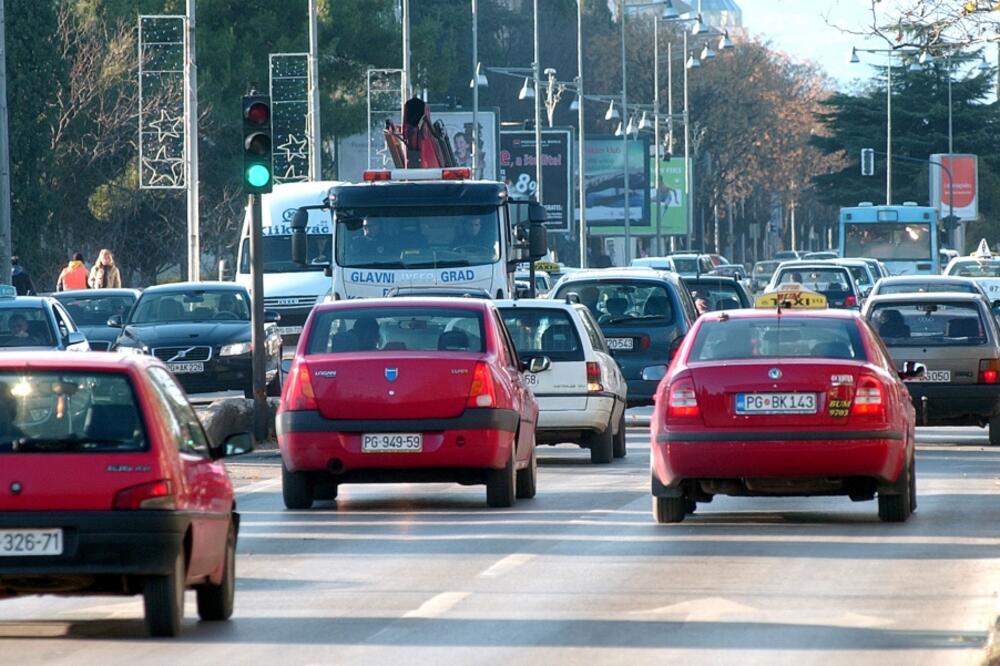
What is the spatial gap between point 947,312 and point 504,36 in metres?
94.5

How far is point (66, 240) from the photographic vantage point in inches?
2638

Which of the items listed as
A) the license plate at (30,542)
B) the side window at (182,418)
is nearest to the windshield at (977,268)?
the side window at (182,418)

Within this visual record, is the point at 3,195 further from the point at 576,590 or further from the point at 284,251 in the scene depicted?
the point at 576,590

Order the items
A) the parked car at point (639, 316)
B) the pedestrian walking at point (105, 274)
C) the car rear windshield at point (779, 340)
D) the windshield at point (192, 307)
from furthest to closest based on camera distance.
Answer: the pedestrian walking at point (105, 274) < the windshield at point (192, 307) < the parked car at point (639, 316) < the car rear windshield at point (779, 340)

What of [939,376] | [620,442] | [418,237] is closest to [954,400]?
[939,376]

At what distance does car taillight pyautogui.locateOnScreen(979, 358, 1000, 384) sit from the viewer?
82.3 ft

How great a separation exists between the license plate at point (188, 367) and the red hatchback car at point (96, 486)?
747 inches

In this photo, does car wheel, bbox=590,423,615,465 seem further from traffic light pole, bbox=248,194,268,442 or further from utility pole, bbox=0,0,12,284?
utility pole, bbox=0,0,12,284

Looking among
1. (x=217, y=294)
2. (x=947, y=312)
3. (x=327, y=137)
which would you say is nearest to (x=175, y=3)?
(x=327, y=137)

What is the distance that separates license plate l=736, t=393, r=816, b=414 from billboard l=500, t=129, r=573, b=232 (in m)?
69.9

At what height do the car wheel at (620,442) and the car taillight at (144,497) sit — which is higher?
the car taillight at (144,497)

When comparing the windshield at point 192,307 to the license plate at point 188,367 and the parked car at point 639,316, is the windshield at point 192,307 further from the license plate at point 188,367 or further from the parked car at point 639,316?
the parked car at point 639,316

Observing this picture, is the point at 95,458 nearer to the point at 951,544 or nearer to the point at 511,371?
the point at 951,544

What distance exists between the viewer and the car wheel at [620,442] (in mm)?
23423
